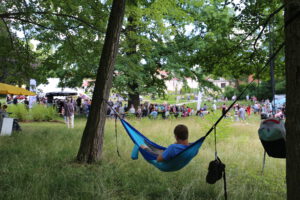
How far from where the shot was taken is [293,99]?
2.29 metres

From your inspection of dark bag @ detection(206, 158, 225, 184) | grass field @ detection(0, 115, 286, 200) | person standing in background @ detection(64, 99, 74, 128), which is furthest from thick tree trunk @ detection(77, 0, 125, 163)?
person standing in background @ detection(64, 99, 74, 128)

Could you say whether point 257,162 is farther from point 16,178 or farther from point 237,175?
point 16,178

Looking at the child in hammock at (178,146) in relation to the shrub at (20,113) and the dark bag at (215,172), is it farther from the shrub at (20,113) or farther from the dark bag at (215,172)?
the shrub at (20,113)

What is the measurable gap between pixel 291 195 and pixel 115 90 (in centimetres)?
1313

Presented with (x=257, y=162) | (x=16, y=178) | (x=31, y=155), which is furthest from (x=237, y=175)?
(x=31, y=155)

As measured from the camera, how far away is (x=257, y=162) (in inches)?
227

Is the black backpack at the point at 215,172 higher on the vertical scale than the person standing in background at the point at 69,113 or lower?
lower

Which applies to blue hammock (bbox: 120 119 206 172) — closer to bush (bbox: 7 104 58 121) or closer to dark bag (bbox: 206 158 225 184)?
dark bag (bbox: 206 158 225 184)

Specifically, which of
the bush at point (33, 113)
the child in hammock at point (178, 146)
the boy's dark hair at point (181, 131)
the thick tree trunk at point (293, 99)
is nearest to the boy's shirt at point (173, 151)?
the child in hammock at point (178, 146)

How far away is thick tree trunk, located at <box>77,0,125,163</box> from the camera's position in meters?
5.15

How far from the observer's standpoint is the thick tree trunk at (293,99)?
2264mm

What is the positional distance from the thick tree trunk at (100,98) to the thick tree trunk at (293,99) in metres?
3.55

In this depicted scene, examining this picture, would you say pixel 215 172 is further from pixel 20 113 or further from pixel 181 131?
pixel 20 113

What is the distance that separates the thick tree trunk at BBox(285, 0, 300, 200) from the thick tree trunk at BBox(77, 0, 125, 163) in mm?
3553
